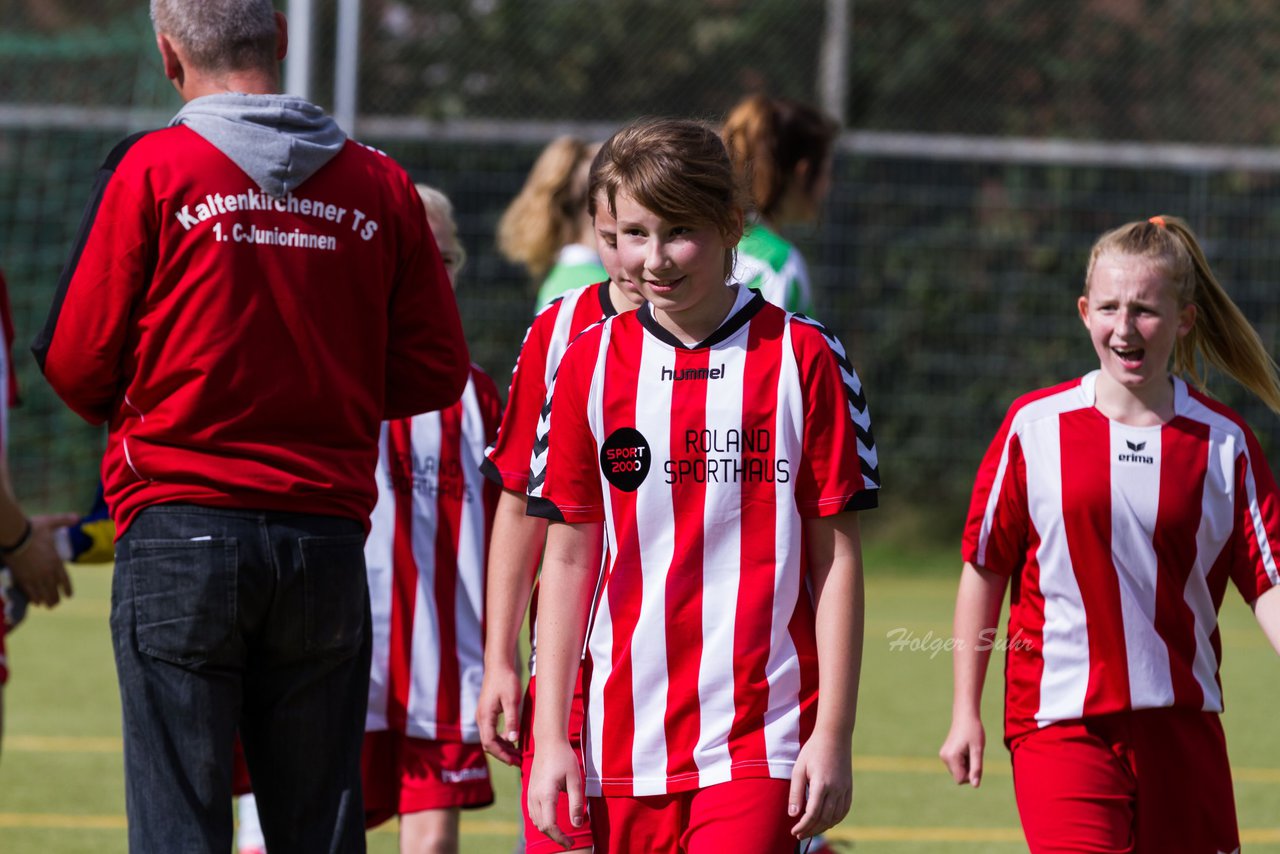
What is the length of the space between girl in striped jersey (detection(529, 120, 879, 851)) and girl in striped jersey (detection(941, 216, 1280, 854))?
0.82 m

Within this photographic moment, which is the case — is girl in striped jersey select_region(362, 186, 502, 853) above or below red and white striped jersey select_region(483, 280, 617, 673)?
below

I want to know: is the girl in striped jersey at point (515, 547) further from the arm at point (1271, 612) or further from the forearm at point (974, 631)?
the arm at point (1271, 612)

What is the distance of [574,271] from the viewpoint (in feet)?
14.3

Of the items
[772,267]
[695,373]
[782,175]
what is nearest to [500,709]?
[695,373]

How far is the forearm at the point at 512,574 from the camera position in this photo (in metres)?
3.13

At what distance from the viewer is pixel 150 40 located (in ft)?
39.4

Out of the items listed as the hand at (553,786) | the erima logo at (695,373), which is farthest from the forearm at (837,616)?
the hand at (553,786)

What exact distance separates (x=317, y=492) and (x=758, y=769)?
0.90 metres

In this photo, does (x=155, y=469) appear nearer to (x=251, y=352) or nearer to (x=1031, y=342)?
(x=251, y=352)

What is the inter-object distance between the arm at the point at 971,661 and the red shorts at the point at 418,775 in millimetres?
1127

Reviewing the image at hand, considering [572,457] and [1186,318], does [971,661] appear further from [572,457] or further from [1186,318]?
[572,457]

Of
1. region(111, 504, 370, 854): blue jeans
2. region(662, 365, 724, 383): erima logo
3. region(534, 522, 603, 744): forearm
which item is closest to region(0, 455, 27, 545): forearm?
region(111, 504, 370, 854): blue jeans

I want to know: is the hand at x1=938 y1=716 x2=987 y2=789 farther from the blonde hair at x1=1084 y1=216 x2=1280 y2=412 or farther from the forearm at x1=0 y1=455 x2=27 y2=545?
the forearm at x1=0 y1=455 x2=27 y2=545

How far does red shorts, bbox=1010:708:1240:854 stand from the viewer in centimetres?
331
